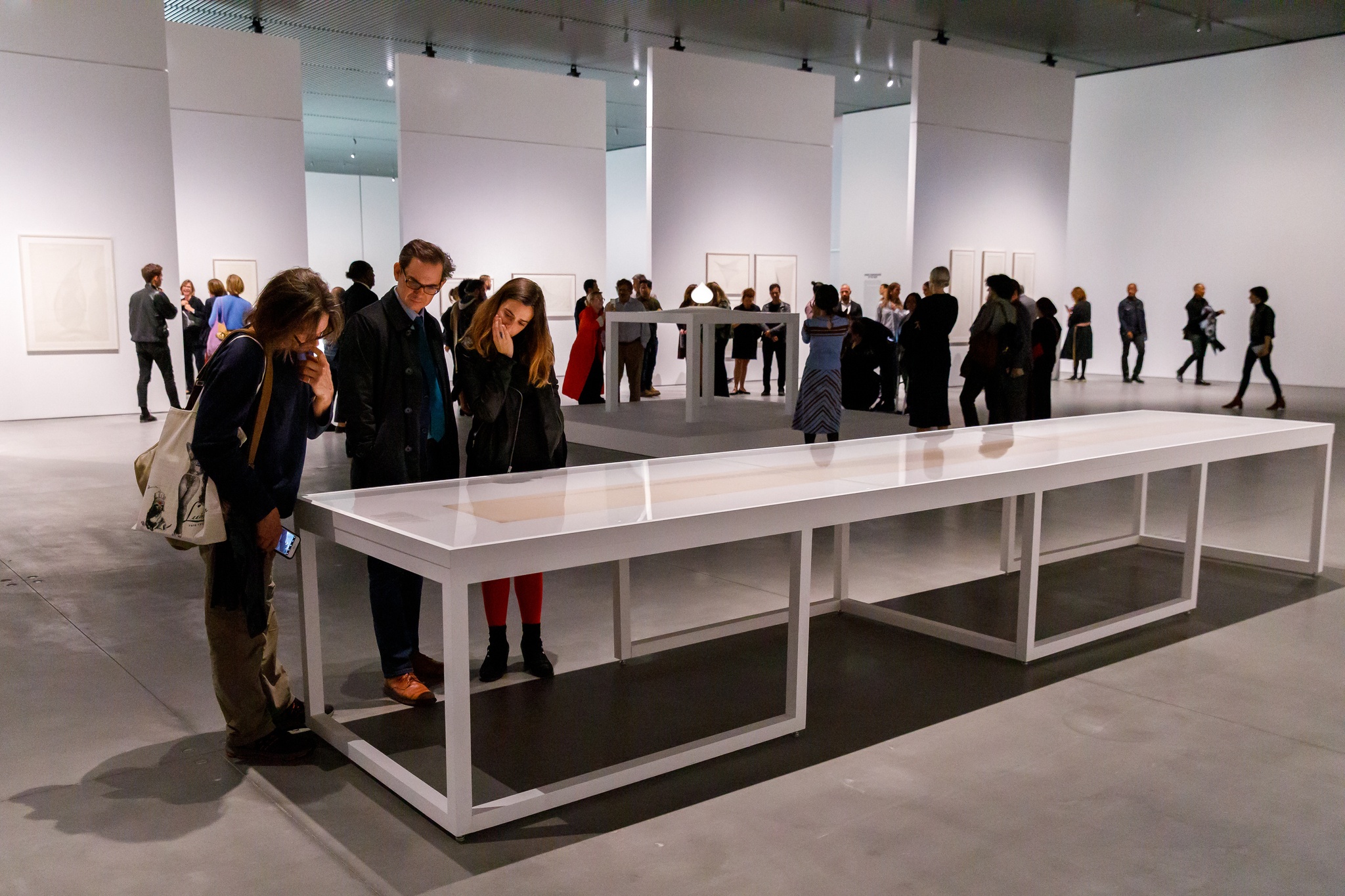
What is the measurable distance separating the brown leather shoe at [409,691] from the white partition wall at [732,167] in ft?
39.7

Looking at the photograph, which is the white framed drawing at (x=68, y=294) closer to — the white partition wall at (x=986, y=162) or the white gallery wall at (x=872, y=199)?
the white partition wall at (x=986, y=162)

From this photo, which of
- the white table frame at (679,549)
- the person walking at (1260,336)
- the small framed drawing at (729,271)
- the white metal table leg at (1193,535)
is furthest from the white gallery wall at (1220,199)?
the white metal table leg at (1193,535)

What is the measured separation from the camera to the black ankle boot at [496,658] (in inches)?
155

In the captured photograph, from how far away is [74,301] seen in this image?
12305 mm

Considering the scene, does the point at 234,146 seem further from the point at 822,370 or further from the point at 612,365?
the point at 822,370

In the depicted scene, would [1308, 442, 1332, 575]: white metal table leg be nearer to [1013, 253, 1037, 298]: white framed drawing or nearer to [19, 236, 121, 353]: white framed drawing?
[19, 236, 121, 353]: white framed drawing

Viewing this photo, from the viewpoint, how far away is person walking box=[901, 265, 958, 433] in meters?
8.91

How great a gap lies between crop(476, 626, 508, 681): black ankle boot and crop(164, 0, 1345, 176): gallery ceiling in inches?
501

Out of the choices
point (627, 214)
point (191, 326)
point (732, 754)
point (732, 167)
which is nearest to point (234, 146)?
point (191, 326)

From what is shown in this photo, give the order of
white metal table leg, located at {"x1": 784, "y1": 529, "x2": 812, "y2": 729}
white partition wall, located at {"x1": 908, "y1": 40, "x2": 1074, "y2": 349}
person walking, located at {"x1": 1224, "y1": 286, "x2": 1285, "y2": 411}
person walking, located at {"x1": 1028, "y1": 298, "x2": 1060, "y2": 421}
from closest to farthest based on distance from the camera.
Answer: white metal table leg, located at {"x1": 784, "y1": 529, "x2": 812, "y2": 729} → person walking, located at {"x1": 1028, "y1": 298, "x2": 1060, "y2": 421} → person walking, located at {"x1": 1224, "y1": 286, "x2": 1285, "y2": 411} → white partition wall, located at {"x1": 908, "y1": 40, "x2": 1074, "y2": 349}

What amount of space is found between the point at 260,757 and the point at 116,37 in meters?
11.7

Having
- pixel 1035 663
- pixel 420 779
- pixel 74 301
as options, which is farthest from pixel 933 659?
pixel 74 301

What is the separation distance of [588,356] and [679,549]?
338 inches

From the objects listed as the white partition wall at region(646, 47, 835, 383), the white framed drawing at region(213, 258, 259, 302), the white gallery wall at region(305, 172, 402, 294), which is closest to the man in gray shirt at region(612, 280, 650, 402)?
the white partition wall at region(646, 47, 835, 383)
